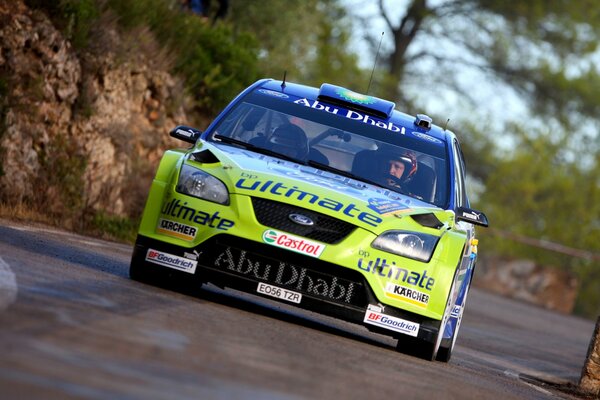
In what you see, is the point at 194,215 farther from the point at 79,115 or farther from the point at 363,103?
the point at 79,115

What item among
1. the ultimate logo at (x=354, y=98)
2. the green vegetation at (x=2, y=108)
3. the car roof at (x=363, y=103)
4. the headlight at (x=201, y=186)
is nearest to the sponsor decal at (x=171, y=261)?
the headlight at (x=201, y=186)

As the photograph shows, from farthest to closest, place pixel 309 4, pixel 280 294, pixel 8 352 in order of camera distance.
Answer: pixel 309 4
pixel 280 294
pixel 8 352

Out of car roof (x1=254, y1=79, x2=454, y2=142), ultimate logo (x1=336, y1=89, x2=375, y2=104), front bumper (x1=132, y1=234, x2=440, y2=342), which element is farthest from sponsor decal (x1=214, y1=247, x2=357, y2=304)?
ultimate logo (x1=336, y1=89, x2=375, y2=104)

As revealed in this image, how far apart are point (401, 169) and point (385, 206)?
105 centimetres

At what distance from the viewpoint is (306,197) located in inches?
390

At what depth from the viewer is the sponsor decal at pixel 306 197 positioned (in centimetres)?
987

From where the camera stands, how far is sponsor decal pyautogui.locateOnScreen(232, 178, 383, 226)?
9.87 m

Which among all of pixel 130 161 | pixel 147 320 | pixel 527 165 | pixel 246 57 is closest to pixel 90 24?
pixel 130 161

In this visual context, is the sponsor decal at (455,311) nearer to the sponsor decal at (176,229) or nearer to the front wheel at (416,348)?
the front wheel at (416,348)

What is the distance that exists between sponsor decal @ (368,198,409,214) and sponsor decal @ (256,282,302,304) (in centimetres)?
82

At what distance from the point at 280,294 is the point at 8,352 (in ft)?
13.1

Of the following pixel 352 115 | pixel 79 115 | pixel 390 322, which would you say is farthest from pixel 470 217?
pixel 79 115

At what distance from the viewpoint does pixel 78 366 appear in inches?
235

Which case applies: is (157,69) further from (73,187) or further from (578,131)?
(578,131)
